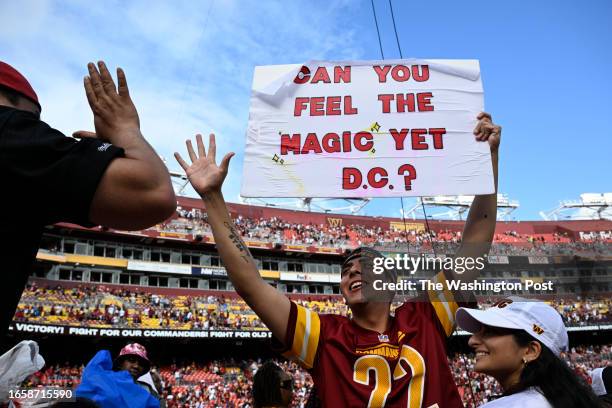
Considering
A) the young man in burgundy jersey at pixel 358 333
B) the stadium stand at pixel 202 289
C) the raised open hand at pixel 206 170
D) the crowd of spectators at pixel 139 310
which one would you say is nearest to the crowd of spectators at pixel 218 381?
the stadium stand at pixel 202 289

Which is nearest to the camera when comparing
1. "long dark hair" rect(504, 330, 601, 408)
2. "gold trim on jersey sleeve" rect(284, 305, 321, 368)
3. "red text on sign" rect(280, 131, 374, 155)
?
"long dark hair" rect(504, 330, 601, 408)

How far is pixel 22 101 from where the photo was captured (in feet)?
4.61

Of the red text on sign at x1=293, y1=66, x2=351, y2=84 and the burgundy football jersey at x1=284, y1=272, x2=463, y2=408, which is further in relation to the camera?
the red text on sign at x1=293, y1=66, x2=351, y2=84

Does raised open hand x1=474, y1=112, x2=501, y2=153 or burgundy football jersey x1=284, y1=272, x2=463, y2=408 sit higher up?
raised open hand x1=474, y1=112, x2=501, y2=153

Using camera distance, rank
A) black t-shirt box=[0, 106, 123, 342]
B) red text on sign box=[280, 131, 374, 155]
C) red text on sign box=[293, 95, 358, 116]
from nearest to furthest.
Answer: black t-shirt box=[0, 106, 123, 342], red text on sign box=[280, 131, 374, 155], red text on sign box=[293, 95, 358, 116]

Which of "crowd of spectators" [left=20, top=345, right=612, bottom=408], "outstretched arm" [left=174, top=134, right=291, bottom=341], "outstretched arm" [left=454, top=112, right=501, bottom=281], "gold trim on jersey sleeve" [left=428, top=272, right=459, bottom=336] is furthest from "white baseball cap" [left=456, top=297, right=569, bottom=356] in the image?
"crowd of spectators" [left=20, top=345, right=612, bottom=408]

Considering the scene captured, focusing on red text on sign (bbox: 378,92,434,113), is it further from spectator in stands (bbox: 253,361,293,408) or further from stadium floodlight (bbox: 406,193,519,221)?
stadium floodlight (bbox: 406,193,519,221)

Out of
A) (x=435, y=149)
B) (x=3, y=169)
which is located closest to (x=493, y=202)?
(x=435, y=149)

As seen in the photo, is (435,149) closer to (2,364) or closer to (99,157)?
(99,157)

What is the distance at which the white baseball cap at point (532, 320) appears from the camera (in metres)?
2.14

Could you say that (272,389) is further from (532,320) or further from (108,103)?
(108,103)

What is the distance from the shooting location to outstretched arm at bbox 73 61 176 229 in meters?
1.29

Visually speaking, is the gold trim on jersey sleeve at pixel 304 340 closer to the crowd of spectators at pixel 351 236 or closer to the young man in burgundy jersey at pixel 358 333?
the young man in burgundy jersey at pixel 358 333

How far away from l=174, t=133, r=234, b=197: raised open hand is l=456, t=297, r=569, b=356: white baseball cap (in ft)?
4.93
